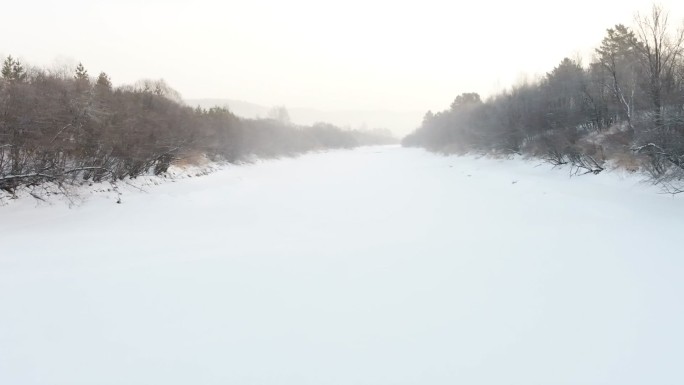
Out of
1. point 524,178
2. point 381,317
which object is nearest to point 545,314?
point 381,317

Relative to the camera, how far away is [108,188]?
59.4 feet

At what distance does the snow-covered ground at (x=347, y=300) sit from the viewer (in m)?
4.37

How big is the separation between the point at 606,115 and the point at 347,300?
3096 centimetres

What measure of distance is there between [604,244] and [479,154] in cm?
4067

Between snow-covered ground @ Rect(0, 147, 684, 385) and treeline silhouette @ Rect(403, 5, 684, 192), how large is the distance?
15.8ft

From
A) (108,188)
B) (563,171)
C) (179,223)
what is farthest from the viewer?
(563,171)

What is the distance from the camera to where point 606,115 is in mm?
28969

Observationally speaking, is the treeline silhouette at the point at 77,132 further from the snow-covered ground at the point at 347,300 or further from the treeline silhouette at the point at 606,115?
the treeline silhouette at the point at 606,115

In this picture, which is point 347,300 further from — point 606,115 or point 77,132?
point 606,115

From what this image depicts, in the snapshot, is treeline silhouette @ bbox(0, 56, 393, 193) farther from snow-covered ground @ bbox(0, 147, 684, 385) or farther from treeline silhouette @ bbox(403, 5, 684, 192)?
treeline silhouette @ bbox(403, 5, 684, 192)

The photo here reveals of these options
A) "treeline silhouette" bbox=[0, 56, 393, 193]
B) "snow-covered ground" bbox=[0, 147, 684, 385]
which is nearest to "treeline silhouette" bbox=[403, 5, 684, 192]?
"snow-covered ground" bbox=[0, 147, 684, 385]

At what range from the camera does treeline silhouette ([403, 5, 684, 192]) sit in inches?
604

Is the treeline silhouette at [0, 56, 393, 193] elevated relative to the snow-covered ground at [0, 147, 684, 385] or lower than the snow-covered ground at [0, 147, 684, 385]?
elevated

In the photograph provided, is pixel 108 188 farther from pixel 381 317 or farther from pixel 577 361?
A: pixel 577 361
